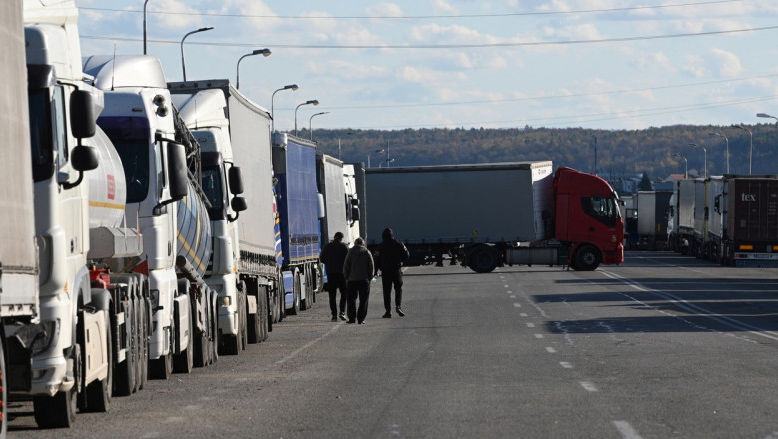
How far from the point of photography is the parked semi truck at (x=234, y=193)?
67.1 ft

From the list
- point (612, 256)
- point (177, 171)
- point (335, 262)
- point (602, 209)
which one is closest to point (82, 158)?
point (177, 171)

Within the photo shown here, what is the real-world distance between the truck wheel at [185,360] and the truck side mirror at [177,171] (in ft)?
8.49

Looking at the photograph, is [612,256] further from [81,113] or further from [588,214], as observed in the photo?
[81,113]

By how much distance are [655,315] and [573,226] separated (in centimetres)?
2535

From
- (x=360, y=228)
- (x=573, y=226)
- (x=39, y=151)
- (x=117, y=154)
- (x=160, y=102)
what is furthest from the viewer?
(x=573, y=226)

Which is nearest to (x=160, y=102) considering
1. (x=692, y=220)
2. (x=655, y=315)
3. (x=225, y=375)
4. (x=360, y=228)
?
(x=225, y=375)

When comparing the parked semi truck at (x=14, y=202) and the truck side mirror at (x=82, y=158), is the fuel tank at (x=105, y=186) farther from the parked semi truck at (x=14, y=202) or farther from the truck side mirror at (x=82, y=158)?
the parked semi truck at (x=14, y=202)

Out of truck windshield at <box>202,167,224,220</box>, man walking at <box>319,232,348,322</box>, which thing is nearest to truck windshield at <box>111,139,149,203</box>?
truck windshield at <box>202,167,224,220</box>

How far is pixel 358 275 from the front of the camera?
2778cm

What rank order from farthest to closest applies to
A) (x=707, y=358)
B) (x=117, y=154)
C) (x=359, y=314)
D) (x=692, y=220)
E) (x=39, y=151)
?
(x=692, y=220), (x=359, y=314), (x=707, y=358), (x=117, y=154), (x=39, y=151)

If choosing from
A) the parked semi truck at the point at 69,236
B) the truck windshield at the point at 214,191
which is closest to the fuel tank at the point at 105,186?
the parked semi truck at the point at 69,236

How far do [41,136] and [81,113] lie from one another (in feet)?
1.07

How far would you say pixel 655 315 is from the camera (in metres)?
29.3

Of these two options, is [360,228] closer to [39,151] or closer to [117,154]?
[117,154]
